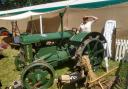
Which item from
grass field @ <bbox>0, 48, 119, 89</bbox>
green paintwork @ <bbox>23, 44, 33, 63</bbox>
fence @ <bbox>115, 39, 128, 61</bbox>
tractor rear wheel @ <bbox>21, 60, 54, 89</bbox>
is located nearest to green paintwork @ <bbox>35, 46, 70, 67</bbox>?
green paintwork @ <bbox>23, 44, 33, 63</bbox>

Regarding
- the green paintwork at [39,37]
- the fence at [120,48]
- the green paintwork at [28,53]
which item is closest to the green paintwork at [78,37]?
the green paintwork at [39,37]

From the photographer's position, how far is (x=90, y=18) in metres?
12.4

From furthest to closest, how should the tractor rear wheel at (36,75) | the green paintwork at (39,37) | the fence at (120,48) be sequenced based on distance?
the fence at (120,48)
the green paintwork at (39,37)
the tractor rear wheel at (36,75)

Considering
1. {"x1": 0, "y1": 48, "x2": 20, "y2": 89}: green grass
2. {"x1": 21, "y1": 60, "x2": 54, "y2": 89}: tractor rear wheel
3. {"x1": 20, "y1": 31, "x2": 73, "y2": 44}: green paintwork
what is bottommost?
{"x1": 0, "y1": 48, "x2": 20, "y2": 89}: green grass

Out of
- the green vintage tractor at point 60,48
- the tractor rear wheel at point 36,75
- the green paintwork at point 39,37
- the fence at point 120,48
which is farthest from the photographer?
the fence at point 120,48

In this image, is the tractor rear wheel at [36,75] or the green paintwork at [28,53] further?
the green paintwork at [28,53]

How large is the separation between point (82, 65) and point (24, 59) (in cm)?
269

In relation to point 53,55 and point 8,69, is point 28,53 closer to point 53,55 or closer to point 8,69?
point 53,55

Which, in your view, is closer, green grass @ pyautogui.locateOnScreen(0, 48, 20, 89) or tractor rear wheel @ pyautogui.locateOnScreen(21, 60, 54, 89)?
tractor rear wheel @ pyautogui.locateOnScreen(21, 60, 54, 89)

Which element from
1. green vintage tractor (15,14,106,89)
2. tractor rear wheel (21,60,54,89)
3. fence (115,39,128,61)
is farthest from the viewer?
fence (115,39,128,61)

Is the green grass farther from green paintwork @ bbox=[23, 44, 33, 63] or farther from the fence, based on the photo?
the fence

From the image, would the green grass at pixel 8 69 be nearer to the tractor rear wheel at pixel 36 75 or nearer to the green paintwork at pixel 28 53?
the green paintwork at pixel 28 53

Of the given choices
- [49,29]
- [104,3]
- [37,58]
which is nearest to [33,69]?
[37,58]

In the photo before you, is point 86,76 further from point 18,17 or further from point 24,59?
point 18,17
